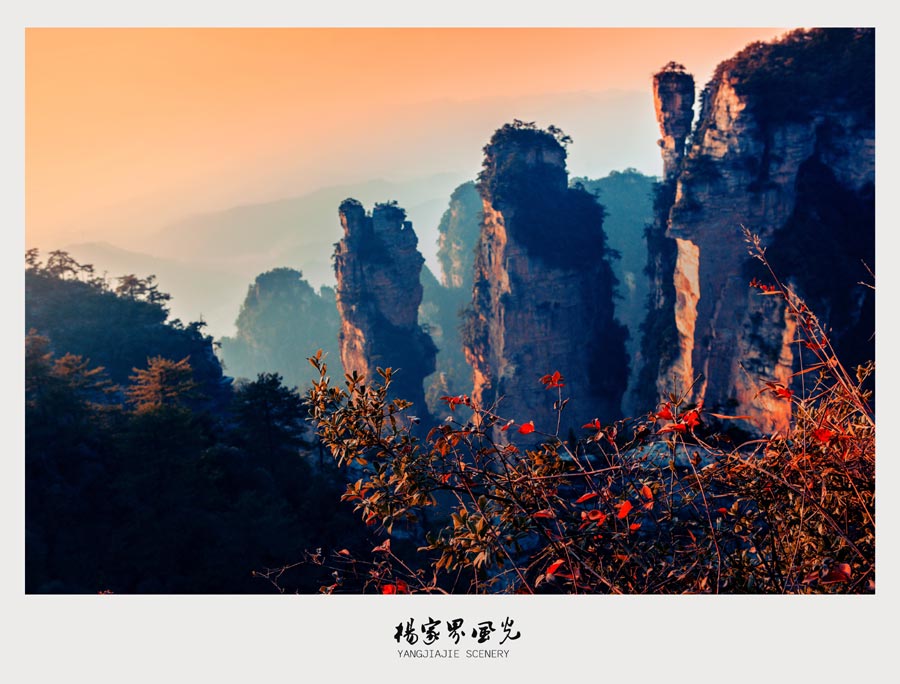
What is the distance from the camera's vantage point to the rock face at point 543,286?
3050 centimetres

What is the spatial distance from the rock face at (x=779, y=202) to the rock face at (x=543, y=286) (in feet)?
26.4

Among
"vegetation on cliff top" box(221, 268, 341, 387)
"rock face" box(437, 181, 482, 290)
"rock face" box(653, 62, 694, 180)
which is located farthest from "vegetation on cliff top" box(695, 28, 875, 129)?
"vegetation on cliff top" box(221, 268, 341, 387)

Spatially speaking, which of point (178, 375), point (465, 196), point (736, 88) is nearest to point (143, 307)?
point (178, 375)

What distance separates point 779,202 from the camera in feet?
72.8

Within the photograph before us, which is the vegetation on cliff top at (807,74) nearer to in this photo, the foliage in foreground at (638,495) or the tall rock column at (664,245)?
the tall rock column at (664,245)

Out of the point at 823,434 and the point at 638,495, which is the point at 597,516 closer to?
the point at 638,495

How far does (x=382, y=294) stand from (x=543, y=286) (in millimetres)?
8835

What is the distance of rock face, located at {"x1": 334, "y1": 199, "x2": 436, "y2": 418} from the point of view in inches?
1348

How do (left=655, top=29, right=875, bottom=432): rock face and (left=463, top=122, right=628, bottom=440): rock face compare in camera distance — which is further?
(left=463, top=122, right=628, bottom=440): rock face

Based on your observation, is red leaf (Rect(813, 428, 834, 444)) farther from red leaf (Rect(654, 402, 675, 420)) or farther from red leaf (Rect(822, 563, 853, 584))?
red leaf (Rect(654, 402, 675, 420))

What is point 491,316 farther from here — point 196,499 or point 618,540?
point 618,540

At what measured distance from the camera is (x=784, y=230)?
22.2 m

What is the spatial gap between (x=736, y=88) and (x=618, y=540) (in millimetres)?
22062

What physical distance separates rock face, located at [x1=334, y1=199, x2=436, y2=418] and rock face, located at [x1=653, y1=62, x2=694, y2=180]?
13217 millimetres
